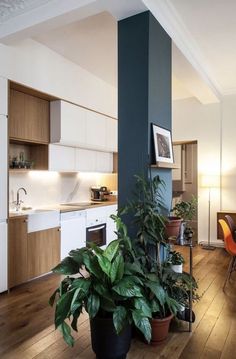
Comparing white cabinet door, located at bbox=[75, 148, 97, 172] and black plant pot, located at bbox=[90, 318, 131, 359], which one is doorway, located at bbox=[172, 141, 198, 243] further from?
black plant pot, located at bbox=[90, 318, 131, 359]

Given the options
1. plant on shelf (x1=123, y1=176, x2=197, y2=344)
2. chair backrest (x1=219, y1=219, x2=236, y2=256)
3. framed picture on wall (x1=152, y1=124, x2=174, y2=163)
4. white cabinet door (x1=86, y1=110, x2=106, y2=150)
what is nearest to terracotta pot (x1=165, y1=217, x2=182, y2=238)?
plant on shelf (x1=123, y1=176, x2=197, y2=344)

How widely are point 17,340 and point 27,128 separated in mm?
2588

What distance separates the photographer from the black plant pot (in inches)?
76.2

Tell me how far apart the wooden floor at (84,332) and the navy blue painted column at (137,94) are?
122cm

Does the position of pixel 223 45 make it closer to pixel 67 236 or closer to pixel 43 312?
pixel 67 236

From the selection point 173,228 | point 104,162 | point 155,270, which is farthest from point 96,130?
point 155,270

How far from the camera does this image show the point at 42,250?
12.1ft

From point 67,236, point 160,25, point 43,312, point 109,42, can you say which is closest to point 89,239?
point 67,236

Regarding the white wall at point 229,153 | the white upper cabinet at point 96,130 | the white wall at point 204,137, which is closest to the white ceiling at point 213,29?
the white wall at point 229,153

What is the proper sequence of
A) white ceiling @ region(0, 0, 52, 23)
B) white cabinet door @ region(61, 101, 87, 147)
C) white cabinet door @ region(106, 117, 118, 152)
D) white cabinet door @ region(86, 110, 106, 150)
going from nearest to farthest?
white ceiling @ region(0, 0, 52, 23)
white cabinet door @ region(61, 101, 87, 147)
white cabinet door @ region(86, 110, 106, 150)
white cabinet door @ region(106, 117, 118, 152)

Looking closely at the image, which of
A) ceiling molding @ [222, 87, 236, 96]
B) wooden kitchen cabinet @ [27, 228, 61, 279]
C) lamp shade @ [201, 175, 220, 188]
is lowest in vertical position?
wooden kitchen cabinet @ [27, 228, 61, 279]

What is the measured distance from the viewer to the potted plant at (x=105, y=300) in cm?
A: 183

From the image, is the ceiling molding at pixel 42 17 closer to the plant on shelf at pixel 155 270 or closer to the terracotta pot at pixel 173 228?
the plant on shelf at pixel 155 270

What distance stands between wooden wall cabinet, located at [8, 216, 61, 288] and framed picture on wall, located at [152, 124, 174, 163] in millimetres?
1872
